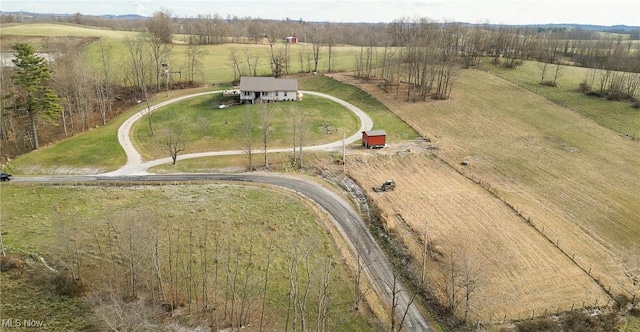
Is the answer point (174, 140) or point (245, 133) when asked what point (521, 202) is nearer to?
point (245, 133)

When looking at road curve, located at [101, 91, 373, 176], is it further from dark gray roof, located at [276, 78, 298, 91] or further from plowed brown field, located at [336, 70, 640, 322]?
dark gray roof, located at [276, 78, 298, 91]

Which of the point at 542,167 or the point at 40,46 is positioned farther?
the point at 40,46

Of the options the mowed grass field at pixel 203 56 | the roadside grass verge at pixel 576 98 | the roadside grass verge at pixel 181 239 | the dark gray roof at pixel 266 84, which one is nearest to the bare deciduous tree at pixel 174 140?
the roadside grass verge at pixel 181 239

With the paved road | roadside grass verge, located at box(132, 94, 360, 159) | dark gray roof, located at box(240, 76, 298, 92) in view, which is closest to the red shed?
the paved road

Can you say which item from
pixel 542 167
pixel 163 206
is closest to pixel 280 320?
pixel 163 206

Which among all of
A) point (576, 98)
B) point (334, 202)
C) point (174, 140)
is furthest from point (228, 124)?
point (576, 98)

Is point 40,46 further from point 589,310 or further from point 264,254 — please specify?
point 589,310
